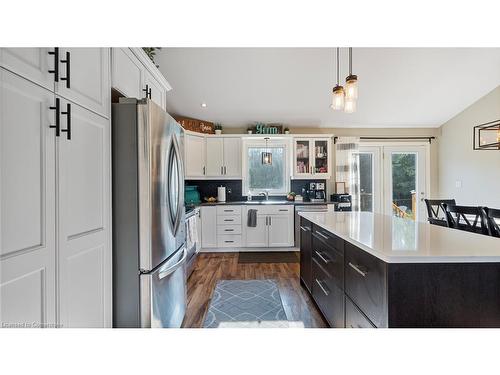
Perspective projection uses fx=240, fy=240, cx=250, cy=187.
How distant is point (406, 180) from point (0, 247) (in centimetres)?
587

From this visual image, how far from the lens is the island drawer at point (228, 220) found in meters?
4.26

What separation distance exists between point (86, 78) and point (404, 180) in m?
5.56

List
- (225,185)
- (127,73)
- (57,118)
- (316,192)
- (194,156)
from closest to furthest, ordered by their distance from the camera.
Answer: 1. (57,118)
2. (127,73)
3. (194,156)
4. (316,192)
5. (225,185)

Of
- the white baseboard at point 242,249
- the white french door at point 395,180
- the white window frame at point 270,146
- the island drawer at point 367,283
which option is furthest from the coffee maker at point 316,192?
the island drawer at point 367,283

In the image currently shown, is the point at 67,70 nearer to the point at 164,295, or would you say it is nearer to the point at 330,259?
the point at 164,295

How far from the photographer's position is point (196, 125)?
14.5 feet

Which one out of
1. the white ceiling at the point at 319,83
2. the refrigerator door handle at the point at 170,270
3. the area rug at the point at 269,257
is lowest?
the area rug at the point at 269,257

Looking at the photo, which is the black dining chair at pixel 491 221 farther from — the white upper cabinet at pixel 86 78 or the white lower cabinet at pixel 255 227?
the white upper cabinet at pixel 86 78

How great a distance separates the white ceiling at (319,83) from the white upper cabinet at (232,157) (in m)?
0.44

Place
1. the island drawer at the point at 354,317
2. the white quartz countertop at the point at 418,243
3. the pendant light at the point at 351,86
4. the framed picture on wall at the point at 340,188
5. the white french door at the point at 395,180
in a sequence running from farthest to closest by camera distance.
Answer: the white french door at the point at 395,180
the framed picture on wall at the point at 340,188
the pendant light at the point at 351,86
the island drawer at the point at 354,317
the white quartz countertop at the point at 418,243

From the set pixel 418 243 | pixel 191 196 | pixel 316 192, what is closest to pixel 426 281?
pixel 418 243

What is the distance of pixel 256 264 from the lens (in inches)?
144

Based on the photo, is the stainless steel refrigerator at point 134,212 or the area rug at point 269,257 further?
the area rug at point 269,257

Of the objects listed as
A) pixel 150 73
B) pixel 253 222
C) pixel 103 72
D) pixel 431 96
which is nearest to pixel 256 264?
pixel 253 222
